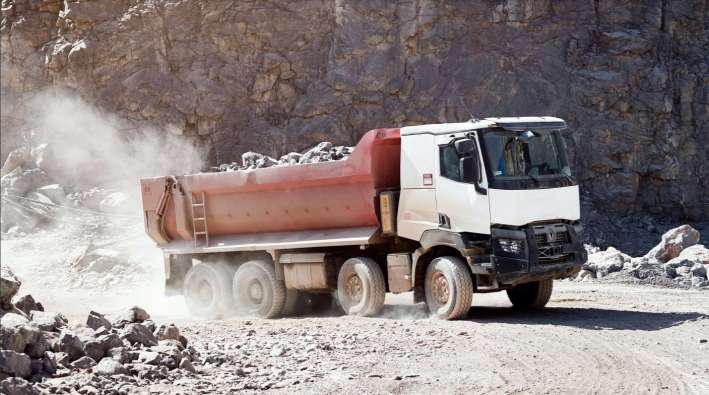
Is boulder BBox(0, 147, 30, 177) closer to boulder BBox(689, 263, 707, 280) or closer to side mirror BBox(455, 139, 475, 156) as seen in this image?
side mirror BBox(455, 139, 475, 156)

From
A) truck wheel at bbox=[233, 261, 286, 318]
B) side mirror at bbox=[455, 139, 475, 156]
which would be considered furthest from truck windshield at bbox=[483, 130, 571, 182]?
truck wheel at bbox=[233, 261, 286, 318]

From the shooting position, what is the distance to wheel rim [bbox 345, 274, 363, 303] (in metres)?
13.9

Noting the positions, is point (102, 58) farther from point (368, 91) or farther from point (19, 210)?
point (368, 91)

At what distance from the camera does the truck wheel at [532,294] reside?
13.7 m

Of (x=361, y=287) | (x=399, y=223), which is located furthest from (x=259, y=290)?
(x=399, y=223)

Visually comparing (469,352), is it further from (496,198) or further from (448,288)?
(496,198)

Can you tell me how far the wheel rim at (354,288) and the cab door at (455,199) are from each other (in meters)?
1.86

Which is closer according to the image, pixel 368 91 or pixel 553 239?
pixel 553 239

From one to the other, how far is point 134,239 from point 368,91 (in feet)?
30.7

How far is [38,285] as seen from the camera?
22.1m

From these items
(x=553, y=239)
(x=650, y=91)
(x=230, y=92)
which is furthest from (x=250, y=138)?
(x=553, y=239)

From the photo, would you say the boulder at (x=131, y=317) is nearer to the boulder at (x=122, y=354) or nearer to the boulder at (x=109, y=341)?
the boulder at (x=109, y=341)

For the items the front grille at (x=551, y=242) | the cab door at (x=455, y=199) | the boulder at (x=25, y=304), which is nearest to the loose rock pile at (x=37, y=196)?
the boulder at (x=25, y=304)

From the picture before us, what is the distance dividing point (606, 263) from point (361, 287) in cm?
676
